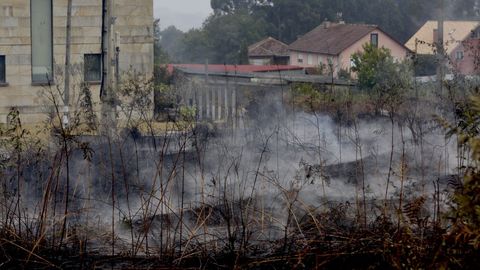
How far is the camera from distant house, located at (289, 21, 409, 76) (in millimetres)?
34172

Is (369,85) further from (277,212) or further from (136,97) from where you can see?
(277,212)

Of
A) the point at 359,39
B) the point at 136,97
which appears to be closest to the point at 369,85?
the point at 136,97

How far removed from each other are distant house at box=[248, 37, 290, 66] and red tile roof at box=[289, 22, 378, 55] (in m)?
2.73

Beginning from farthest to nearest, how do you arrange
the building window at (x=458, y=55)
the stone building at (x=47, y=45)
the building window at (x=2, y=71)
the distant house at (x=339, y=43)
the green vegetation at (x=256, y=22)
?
the green vegetation at (x=256, y=22)
the distant house at (x=339, y=43)
the building window at (x=2, y=71)
the stone building at (x=47, y=45)
the building window at (x=458, y=55)

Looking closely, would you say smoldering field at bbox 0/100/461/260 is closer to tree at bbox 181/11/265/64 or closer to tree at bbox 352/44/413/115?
tree at bbox 352/44/413/115

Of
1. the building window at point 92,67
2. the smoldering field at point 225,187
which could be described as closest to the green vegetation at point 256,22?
the building window at point 92,67

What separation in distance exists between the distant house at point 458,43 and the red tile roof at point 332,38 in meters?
2.30

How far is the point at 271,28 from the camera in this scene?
53938 millimetres

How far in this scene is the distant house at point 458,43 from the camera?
14.1 metres

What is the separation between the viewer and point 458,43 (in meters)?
18.4

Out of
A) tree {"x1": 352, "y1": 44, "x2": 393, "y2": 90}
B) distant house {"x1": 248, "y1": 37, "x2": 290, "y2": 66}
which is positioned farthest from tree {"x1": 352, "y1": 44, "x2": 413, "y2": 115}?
distant house {"x1": 248, "y1": 37, "x2": 290, "y2": 66}

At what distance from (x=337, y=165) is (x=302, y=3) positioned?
42629mm

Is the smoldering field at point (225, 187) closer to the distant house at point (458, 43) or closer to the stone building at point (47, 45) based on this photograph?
the distant house at point (458, 43)

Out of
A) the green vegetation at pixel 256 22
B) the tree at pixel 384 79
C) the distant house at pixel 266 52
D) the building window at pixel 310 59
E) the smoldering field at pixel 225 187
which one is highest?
the green vegetation at pixel 256 22
